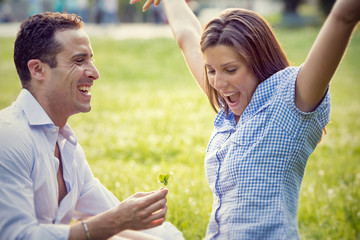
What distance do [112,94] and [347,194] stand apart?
8133mm

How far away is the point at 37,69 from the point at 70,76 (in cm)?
20


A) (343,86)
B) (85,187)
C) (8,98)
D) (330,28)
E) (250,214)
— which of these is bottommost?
(343,86)

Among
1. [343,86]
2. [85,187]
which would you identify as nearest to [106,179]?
[85,187]

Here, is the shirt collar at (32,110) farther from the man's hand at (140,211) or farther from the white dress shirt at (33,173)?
the man's hand at (140,211)

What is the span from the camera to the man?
217 cm

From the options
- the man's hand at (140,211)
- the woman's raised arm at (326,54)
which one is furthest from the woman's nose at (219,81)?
the man's hand at (140,211)

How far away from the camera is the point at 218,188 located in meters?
2.38

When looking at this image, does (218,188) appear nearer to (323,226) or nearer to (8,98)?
(323,226)

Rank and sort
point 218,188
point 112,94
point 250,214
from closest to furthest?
point 250,214 < point 218,188 < point 112,94

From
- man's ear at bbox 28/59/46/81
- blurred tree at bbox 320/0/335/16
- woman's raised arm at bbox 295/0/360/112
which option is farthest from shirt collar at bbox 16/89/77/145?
blurred tree at bbox 320/0/335/16

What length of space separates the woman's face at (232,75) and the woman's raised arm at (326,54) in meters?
0.34

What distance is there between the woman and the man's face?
796 mm

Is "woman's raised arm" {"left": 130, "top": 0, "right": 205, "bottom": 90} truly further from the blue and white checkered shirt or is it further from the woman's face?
the blue and white checkered shirt

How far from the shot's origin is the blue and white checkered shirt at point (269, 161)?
216 cm
